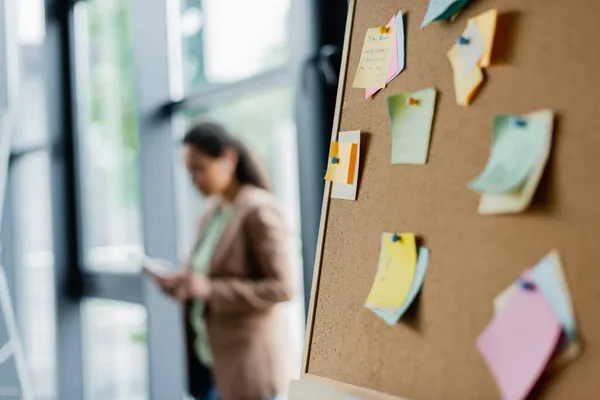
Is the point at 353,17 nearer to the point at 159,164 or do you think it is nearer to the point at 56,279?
the point at 159,164

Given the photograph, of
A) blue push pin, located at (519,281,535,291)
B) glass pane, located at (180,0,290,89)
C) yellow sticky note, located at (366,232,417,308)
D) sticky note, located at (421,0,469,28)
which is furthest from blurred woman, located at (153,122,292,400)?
blue push pin, located at (519,281,535,291)

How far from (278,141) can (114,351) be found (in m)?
1.47

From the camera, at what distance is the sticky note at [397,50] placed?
87 cm

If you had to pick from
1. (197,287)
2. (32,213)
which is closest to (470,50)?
(197,287)

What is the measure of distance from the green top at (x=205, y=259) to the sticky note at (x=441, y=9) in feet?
4.02

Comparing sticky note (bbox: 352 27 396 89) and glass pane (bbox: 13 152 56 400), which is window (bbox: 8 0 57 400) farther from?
sticky note (bbox: 352 27 396 89)

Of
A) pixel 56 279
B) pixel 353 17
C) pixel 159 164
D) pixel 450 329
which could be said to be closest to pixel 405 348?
pixel 450 329

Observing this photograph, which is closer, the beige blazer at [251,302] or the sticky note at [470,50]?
the sticky note at [470,50]

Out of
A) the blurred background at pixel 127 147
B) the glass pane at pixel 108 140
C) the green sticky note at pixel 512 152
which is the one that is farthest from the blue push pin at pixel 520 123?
the glass pane at pixel 108 140

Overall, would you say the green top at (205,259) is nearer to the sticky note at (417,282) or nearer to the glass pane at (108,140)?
the glass pane at (108,140)

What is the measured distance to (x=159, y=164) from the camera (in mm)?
2559

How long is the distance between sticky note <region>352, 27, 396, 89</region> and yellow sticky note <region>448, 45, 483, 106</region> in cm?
12

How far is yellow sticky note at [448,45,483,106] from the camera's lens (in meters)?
0.75

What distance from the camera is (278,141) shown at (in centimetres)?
211
